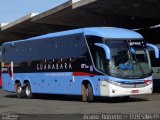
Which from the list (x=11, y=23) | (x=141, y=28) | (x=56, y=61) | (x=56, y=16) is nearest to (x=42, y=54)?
(x=56, y=61)

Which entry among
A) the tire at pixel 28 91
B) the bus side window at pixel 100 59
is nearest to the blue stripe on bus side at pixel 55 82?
the tire at pixel 28 91

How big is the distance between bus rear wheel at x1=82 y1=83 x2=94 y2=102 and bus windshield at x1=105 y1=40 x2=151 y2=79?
1621 mm

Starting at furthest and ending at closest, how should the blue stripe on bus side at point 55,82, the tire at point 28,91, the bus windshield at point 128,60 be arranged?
the tire at point 28,91, the blue stripe on bus side at point 55,82, the bus windshield at point 128,60

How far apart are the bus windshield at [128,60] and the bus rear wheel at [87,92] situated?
1.62m

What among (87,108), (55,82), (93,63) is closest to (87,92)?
(93,63)

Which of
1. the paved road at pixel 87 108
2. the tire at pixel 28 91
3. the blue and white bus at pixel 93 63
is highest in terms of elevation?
the blue and white bus at pixel 93 63

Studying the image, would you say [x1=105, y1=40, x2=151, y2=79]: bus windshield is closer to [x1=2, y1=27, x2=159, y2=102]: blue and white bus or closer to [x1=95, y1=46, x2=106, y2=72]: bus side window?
[x1=2, y1=27, x2=159, y2=102]: blue and white bus

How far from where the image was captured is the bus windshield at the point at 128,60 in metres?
21.1

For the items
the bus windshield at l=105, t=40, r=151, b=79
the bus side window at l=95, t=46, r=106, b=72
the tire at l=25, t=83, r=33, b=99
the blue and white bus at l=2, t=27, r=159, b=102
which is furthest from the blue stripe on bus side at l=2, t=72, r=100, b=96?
the bus windshield at l=105, t=40, r=151, b=79

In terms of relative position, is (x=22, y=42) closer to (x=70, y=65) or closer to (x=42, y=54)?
(x=42, y=54)

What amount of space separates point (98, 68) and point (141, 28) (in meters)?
26.3

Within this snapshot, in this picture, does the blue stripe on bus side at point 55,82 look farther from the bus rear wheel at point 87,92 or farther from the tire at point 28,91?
the tire at point 28,91

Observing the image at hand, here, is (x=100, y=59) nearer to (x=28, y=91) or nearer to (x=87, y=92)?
(x=87, y=92)

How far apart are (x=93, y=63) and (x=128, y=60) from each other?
1463 millimetres
